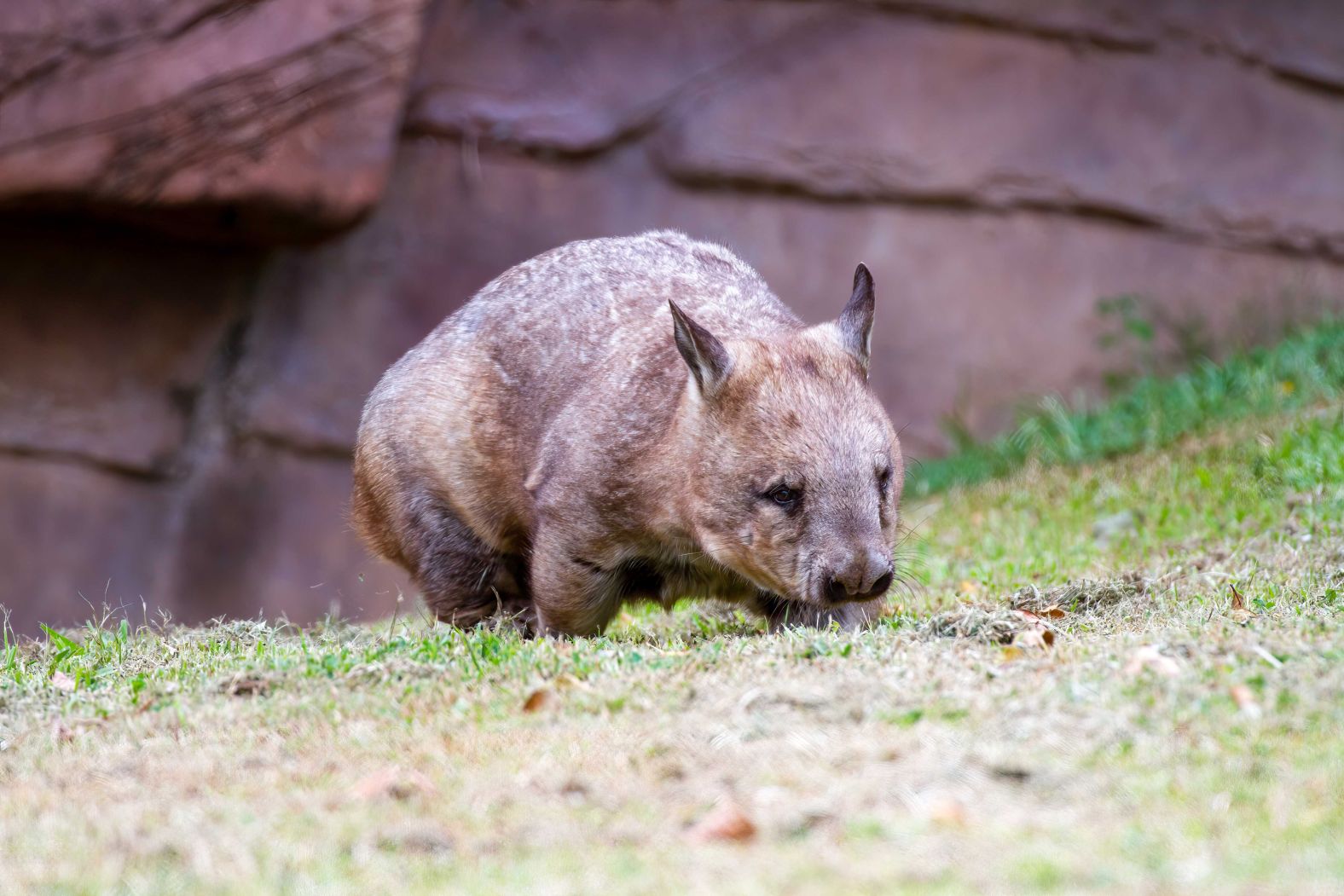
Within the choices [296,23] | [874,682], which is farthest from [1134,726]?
[296,23]

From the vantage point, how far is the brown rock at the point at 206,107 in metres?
6.76

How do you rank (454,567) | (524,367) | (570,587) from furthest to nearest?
(454,567), (524,367), (570,587)

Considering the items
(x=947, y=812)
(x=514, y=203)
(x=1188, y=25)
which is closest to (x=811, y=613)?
(x=947, y=812)

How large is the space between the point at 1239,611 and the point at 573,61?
5.46 metres

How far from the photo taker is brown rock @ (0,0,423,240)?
6762 mm

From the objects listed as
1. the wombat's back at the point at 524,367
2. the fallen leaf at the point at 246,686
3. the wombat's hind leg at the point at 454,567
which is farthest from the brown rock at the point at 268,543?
the fallen leaf at the point at 246,686

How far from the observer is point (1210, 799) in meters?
2.54

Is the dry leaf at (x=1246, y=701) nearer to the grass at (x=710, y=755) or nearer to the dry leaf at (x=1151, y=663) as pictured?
the grass at (x=710, y=755)

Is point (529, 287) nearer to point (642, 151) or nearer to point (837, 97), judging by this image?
point (642, 151)

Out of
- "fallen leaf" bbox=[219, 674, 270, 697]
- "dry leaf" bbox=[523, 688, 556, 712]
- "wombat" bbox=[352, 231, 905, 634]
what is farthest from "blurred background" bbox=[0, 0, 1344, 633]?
"dry leaf" bbox=[523, 688, 556, 712]

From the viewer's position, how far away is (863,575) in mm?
3969

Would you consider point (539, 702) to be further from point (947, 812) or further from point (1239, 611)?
point (1239, 611)

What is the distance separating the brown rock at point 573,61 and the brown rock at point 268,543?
1940mm

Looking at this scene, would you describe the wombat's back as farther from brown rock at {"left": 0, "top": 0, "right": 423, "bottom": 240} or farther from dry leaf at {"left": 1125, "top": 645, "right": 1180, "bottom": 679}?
brown rock at {"left": 0, "top": 0, "right": 423, "bottom": 240}
